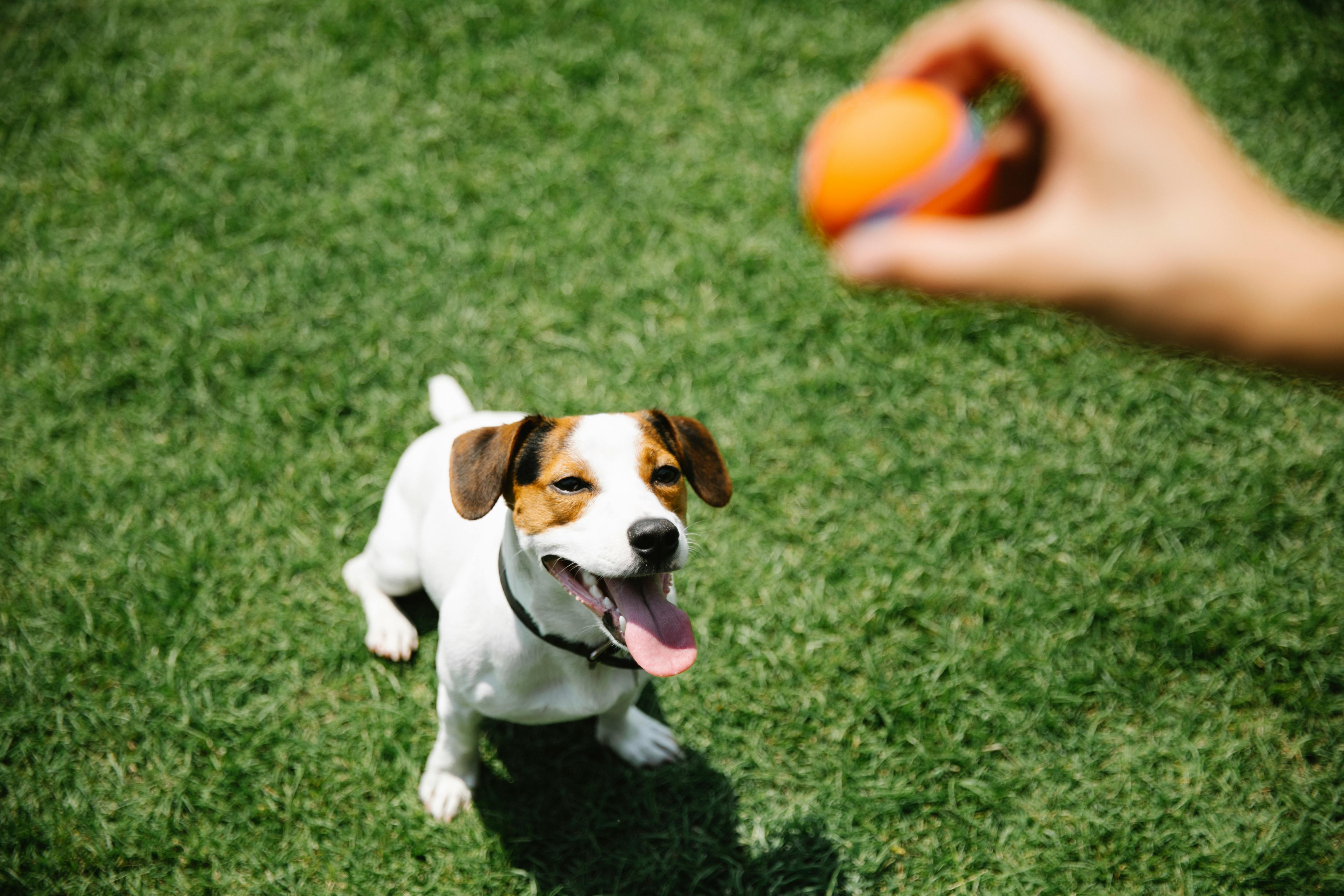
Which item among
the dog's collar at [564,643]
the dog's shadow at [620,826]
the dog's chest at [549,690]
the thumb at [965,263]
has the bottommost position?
the dog's shadow at [620,826]

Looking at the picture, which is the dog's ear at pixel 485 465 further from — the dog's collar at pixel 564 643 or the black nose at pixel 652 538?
the black nose at pixel 652 538

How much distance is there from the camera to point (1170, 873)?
374cm

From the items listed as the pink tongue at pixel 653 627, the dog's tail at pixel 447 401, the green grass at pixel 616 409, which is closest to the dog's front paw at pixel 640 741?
the green grass at pixel 616 409

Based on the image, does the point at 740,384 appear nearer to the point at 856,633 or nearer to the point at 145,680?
the point at 856,633

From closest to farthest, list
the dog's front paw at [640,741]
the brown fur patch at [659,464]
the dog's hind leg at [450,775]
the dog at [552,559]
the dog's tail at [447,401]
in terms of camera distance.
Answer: the dog at [552,559], the brown fur patch at [659,464], the dog's hind leg at [450,775], the dog's front paw at [640,741], the dog's tail at [447,401]

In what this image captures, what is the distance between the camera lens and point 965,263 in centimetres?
192

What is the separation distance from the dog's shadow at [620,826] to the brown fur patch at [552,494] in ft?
5.48

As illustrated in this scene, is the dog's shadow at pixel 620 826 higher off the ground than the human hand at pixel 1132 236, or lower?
lower

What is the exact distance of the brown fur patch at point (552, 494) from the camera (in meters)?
2.64

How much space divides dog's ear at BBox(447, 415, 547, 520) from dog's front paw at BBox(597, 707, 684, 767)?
1.51 metres

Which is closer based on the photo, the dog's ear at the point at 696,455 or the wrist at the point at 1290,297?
the wrist at the point at 1290,297

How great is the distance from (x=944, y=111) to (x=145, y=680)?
15.1 ft

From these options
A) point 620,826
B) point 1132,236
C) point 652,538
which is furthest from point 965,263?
point 620,826

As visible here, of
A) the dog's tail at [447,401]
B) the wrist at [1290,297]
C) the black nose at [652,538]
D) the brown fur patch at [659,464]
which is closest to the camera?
the wrist at [1290,297]
